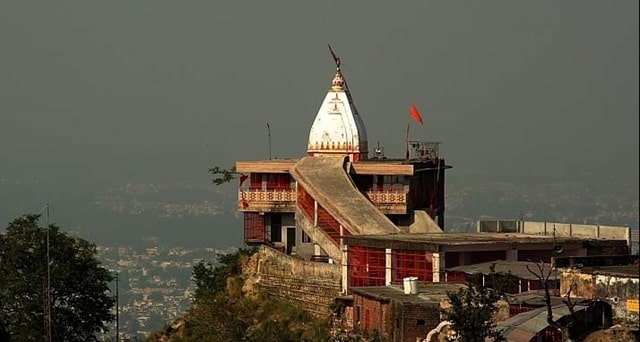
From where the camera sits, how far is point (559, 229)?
195 feet

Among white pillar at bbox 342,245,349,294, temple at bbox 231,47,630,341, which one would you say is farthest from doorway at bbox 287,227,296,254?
white pillar at bbox 342,245,349,294

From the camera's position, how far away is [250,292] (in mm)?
58219

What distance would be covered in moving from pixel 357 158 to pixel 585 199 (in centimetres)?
1173

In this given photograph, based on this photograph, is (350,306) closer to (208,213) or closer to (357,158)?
(357,158)

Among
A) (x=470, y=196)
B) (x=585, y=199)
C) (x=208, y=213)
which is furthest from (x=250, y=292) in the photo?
(x=208, y=213)

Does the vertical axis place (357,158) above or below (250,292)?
above

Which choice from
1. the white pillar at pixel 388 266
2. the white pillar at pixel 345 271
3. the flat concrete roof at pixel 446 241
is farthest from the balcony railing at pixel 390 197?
the white pillar at pixel 388 266

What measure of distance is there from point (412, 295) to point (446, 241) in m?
5.22

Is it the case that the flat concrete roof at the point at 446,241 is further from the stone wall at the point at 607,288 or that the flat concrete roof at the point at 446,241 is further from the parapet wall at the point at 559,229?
the stone wall at the point at 607,288

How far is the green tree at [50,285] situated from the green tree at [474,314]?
28697mm

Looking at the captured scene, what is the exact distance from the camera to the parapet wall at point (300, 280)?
2120 inches

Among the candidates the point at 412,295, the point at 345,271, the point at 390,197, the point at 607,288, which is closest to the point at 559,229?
the point at 390,197

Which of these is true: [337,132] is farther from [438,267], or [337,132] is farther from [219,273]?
[438,267]

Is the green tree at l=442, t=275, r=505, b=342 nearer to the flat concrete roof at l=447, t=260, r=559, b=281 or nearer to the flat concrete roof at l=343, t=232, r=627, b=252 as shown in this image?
the flat concrete roof at l=447, t=260, r=559, b=281
